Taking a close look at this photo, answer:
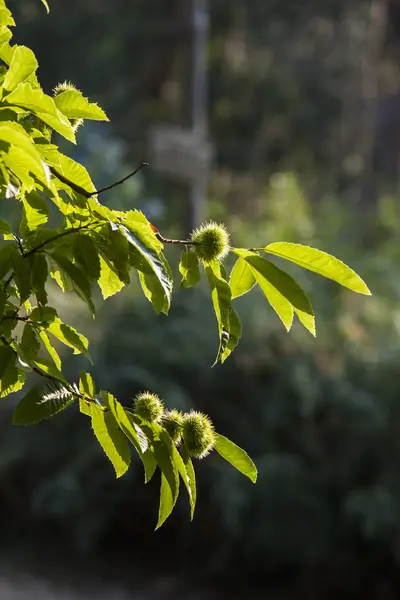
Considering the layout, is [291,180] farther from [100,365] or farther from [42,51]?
[100,365]

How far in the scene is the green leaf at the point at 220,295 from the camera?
84 cm

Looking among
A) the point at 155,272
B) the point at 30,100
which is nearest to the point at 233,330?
the point at 155,272

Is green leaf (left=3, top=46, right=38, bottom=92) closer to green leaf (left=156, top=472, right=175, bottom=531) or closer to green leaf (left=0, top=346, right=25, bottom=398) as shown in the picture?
green leaf (left=0, top=346, right=25, bottom=398)

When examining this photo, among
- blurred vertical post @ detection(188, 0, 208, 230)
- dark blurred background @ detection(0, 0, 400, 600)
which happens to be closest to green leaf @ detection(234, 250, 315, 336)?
dark blurred background @ detection(0, 0, 400, 600)

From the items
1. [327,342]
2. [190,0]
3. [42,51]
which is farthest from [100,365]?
[42,51]

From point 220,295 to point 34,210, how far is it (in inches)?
6.7

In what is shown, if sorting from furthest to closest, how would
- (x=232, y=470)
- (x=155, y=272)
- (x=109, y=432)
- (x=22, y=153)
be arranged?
(x=232, y=470)
(x=109, y=432)
(x=155, y=272)
(x=22, y=153)

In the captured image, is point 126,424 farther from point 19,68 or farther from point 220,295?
point 19,68

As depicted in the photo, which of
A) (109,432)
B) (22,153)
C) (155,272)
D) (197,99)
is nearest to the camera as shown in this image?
(22,153)

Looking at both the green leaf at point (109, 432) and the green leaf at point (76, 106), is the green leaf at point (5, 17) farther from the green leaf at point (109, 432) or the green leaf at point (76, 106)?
the green leaf at point (109, 432)

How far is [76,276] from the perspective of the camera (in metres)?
0.79

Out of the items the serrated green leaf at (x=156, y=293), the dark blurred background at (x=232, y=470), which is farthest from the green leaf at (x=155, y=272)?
the dark blurred background at (x=232, y=470)

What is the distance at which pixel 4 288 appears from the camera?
800 millimetres

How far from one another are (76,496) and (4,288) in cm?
293
